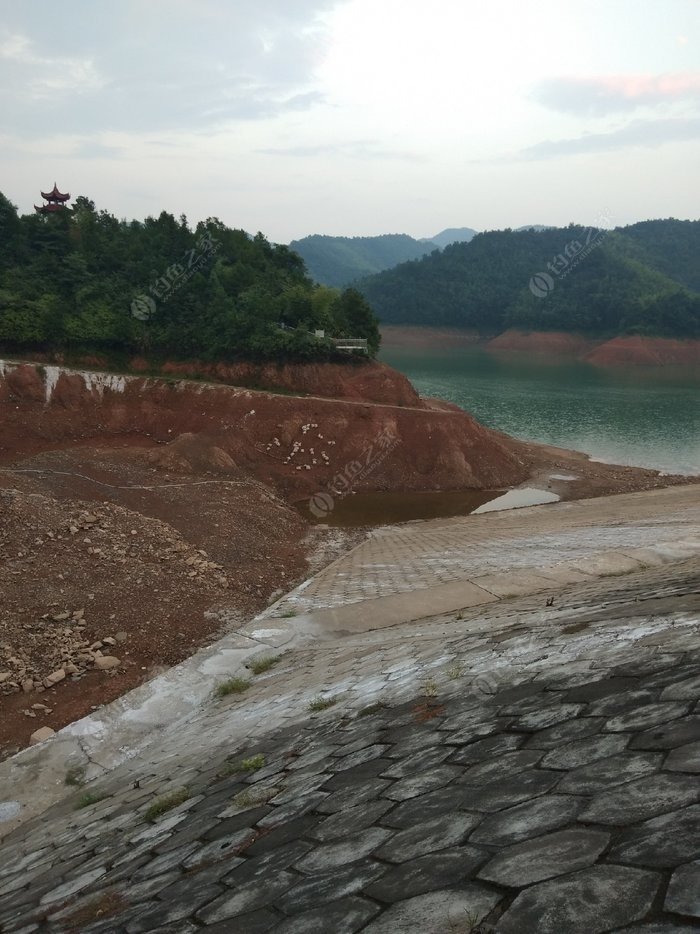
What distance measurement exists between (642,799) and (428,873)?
102 centimetres

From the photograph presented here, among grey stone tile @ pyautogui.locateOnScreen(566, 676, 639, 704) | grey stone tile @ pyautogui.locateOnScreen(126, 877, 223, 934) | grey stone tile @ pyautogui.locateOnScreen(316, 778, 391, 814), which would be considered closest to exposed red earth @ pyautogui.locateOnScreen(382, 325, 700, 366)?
grey stone tile @ pyautogui.locateOnScreen(566, 676, 639, 704)

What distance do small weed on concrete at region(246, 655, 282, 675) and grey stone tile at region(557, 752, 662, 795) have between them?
989 centimetres

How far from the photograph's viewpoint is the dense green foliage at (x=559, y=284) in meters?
109

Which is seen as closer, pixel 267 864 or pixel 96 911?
pixel 267 864

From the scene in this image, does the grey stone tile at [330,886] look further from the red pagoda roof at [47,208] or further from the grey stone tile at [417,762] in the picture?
the red pagoda roof at [47,208]

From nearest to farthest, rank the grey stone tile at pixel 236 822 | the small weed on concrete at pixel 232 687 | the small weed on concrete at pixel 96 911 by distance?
the small weed on concrete at pixel 96 911 < the grey stone tile at pixel 236 822 < the small weed on concrete at pixel 232 687

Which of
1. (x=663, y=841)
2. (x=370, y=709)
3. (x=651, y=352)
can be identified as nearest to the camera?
(x=663, y=841)

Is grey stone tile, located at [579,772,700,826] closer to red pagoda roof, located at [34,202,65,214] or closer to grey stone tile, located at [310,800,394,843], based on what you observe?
grey stone tile, located at [310,800,394,843]

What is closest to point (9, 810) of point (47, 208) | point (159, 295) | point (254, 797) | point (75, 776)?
point (75, 776)

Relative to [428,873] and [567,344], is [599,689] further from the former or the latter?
[567,344]

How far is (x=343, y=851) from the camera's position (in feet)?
11.6

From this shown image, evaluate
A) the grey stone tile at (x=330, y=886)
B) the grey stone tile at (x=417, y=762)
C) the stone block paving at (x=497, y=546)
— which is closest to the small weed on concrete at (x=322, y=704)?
the grey stone tile at (x=417, y=762)

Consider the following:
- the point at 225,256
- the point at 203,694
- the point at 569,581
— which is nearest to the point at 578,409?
the point at 225,256

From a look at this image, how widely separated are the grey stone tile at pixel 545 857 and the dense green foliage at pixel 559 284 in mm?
102505
